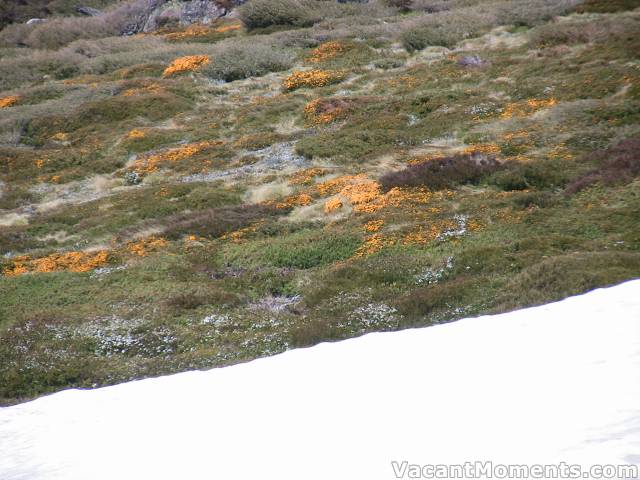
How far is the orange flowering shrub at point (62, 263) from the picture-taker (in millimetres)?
24769

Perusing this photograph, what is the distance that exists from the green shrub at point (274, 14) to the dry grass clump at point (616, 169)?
51456 mm

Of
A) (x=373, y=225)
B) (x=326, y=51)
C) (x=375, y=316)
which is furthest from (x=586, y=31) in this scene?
(x=375, y=316)

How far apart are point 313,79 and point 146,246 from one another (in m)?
28.3

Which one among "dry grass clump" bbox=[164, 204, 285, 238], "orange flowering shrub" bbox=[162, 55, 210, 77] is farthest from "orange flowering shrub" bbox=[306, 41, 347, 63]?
"dry grass clump" bbox=[164, 204, 285, 238]

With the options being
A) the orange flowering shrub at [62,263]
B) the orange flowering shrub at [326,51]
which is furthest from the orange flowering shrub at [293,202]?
the orange flowering shrub at [326,51]

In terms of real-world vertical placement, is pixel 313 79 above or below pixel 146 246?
above

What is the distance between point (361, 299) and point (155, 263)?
942 cm

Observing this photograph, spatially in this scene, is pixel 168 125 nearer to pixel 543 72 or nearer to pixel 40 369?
pixel 543 72

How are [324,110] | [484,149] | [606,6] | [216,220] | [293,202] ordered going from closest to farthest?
[216,220]
[293,202]
[484,149]
[324,110]
[606,6]

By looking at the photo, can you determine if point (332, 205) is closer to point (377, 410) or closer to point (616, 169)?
point (616, 169)

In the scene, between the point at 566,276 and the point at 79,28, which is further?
the point at 79,28

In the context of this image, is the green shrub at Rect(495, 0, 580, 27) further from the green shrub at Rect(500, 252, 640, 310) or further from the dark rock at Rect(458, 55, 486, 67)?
the green shrub at Rect(500, 252, 640, 310)

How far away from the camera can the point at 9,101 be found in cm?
5600

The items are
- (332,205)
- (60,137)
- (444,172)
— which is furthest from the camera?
(60,137)
